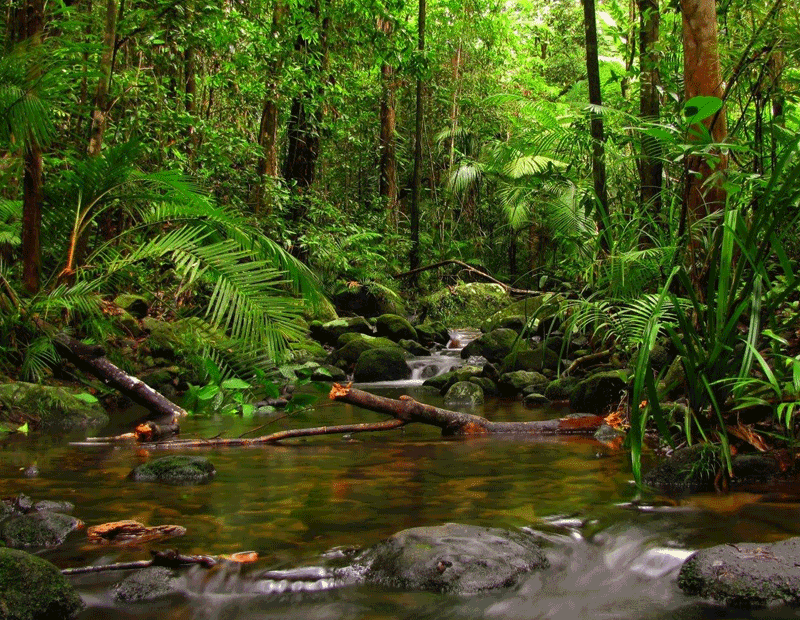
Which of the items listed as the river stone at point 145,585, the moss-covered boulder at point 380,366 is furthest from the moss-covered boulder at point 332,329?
the river stone at point 145,585

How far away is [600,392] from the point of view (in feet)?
21.8

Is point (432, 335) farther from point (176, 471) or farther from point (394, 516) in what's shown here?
point (394, 516)

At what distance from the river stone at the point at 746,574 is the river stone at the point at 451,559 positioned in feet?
1.83

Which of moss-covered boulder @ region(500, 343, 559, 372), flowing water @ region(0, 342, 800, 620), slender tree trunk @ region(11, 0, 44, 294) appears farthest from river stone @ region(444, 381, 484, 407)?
slender tree trunk @ region(11, 0, 44, 294)

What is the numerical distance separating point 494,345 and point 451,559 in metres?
8.27

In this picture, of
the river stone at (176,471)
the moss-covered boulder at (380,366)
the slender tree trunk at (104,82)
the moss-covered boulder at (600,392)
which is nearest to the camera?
the river stone at (176,471)

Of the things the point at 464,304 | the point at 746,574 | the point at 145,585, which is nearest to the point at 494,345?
the point at 464,304

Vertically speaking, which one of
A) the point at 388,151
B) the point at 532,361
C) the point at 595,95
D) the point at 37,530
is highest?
the point at 388,151

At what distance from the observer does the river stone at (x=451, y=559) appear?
2.56 metres

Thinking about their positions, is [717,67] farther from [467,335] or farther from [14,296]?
[467,335]

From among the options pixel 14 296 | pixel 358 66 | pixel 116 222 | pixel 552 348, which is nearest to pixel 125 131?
pixel 116 222

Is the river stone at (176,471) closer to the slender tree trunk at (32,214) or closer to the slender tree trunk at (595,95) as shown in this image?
the slender tree trunk at (32,214)

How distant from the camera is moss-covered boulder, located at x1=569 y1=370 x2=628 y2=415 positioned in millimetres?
6488

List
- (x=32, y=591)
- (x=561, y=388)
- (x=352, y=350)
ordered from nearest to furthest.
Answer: (x=32, y=591) < (x=561, y=388) < (x=352, y=350)
